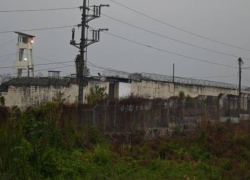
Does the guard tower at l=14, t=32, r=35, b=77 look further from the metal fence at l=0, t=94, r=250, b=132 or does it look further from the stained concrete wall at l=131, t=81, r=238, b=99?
the metal fence at l=0, t=94, r=250, b=132

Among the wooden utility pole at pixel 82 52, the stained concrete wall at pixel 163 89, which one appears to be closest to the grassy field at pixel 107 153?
the wooden utility pole at pixel 82 52

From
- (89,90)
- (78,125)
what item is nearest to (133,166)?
(78,125)

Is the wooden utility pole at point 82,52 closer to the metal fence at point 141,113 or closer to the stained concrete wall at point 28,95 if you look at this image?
the stained concrete wall at point 28,95

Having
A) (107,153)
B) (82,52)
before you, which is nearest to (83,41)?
(82,52)

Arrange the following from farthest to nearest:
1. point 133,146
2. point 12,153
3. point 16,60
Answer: point 16,60 → point 133,146 → point 12,153

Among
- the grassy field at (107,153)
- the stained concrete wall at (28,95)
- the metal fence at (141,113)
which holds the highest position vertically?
the stained concrete wall at (28,95)

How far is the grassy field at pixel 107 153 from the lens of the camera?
11.3 metres

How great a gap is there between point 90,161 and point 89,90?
2949 centimetres

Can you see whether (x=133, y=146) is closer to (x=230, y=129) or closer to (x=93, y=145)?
(x=93, y=145)

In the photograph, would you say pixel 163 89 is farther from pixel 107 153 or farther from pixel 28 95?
pixel 107 153

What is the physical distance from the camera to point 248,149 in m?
18.2

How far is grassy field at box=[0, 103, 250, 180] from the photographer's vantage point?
1127cm

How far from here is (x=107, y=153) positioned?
1506 centimetres

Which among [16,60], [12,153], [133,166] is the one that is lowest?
[133,166]
